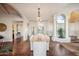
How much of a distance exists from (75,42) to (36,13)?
100 cm

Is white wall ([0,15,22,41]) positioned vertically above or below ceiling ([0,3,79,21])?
below

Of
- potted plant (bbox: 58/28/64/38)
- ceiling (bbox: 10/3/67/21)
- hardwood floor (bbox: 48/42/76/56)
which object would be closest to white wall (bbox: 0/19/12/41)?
ceiling (bbox: 10/3/67/21)

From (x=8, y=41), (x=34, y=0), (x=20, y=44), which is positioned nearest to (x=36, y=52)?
(x=20, y=44)

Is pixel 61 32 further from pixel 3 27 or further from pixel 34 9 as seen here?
pixel 3 27

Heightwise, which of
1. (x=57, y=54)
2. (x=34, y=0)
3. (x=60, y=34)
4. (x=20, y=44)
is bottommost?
(x=57, y=54)

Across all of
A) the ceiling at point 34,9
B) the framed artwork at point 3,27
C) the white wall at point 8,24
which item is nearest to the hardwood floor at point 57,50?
the ceiling at point 34,9

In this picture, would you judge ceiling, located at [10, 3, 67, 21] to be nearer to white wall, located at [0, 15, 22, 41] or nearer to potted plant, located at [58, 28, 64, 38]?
white wall, located at [0, 15, 22, 41]

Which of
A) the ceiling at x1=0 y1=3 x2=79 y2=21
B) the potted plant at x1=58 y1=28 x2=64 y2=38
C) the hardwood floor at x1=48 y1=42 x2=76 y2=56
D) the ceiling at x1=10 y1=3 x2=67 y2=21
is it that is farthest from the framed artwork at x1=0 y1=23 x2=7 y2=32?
the potted plant at x1=58 y1=28 x2=64 y2=38

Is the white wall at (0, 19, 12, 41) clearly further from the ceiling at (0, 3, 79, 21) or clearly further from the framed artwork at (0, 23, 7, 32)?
the ceiling at (0, 3, 79, 21)

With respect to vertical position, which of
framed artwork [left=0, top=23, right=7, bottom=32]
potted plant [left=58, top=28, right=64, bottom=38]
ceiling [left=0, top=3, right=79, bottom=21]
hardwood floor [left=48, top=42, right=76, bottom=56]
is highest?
ceiling [left=0, top=3, right=79, bottom=21]

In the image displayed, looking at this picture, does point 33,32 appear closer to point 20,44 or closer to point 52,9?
point 20,44

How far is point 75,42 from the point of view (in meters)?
3.30

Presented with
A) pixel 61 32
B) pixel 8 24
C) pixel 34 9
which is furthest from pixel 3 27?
pixel 61 32

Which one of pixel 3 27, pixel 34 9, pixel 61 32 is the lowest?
pixel 61 32
